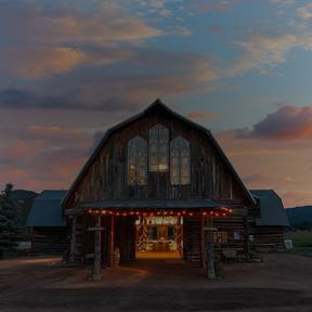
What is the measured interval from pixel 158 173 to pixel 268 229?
19.0 metres

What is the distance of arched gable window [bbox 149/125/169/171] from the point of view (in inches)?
1241

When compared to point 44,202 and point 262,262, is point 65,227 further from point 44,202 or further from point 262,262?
point 262,262

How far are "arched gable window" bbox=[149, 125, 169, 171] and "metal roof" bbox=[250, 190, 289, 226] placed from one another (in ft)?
56.5

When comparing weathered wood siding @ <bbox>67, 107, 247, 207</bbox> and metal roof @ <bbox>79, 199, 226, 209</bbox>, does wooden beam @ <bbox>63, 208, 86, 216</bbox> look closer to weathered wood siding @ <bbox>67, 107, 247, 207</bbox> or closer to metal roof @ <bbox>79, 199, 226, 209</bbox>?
weathered wood siding @ <bbox>67, 107, 247, 207</bbox>

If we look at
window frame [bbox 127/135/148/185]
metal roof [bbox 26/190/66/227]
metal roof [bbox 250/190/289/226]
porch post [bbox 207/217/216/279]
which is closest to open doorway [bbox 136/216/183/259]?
metal roof [bbox 26/190/66/227]

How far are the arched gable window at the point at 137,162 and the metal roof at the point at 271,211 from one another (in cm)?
1765

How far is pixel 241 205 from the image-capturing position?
32.8 m

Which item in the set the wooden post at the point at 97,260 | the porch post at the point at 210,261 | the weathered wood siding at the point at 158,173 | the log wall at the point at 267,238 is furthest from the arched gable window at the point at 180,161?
the log wall at the point at 267,238

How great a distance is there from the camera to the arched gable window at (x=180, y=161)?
31.5 m

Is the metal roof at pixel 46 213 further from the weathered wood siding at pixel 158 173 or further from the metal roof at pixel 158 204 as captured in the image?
the metal roof at pixel 158 204

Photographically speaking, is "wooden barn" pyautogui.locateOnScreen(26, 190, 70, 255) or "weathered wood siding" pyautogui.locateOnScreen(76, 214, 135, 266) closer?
"weathered wood siding" pyautogui.locateOnScreen(76, 214, 135, 266)

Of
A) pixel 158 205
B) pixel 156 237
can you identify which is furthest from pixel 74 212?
pixel 156 237

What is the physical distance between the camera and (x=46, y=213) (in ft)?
148

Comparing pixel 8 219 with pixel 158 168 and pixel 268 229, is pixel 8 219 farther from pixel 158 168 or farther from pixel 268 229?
pixel 268 229
